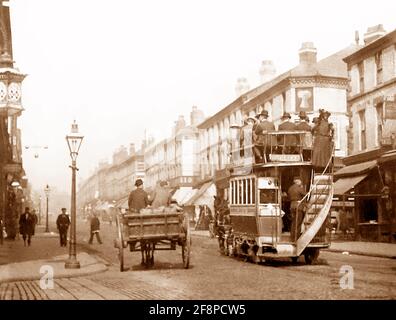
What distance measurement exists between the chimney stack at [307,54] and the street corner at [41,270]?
25.2 metres

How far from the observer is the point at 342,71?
37094 mm

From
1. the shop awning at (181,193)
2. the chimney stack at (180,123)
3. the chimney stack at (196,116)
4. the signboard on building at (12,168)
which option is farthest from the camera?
the chimney stack at (180,123)

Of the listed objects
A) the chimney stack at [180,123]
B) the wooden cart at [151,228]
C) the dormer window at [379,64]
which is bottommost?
the wooden cart at [151,228]

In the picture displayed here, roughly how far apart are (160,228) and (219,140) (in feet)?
118

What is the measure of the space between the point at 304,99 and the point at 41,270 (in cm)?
2663

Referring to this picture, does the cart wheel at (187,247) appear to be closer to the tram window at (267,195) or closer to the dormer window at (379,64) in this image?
the tram window at (267,195)

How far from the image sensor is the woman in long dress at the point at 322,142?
1477 centimetres

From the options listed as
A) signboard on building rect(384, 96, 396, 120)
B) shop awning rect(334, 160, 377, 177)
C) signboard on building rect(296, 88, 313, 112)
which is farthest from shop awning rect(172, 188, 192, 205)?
signboard on building rect(384, 96, 396, 120)

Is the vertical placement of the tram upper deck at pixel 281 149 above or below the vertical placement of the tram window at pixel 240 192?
above

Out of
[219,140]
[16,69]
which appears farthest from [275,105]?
[16,69]

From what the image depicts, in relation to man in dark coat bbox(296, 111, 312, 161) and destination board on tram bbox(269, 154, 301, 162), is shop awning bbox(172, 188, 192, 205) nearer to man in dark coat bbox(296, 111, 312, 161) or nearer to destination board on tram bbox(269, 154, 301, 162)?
man in dark coat bbox(296, 111, 312, 161)

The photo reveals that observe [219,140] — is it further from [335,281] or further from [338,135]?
[335,281]

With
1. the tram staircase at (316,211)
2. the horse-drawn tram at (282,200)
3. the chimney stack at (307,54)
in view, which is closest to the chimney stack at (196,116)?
the chimney stack at (307,54)
